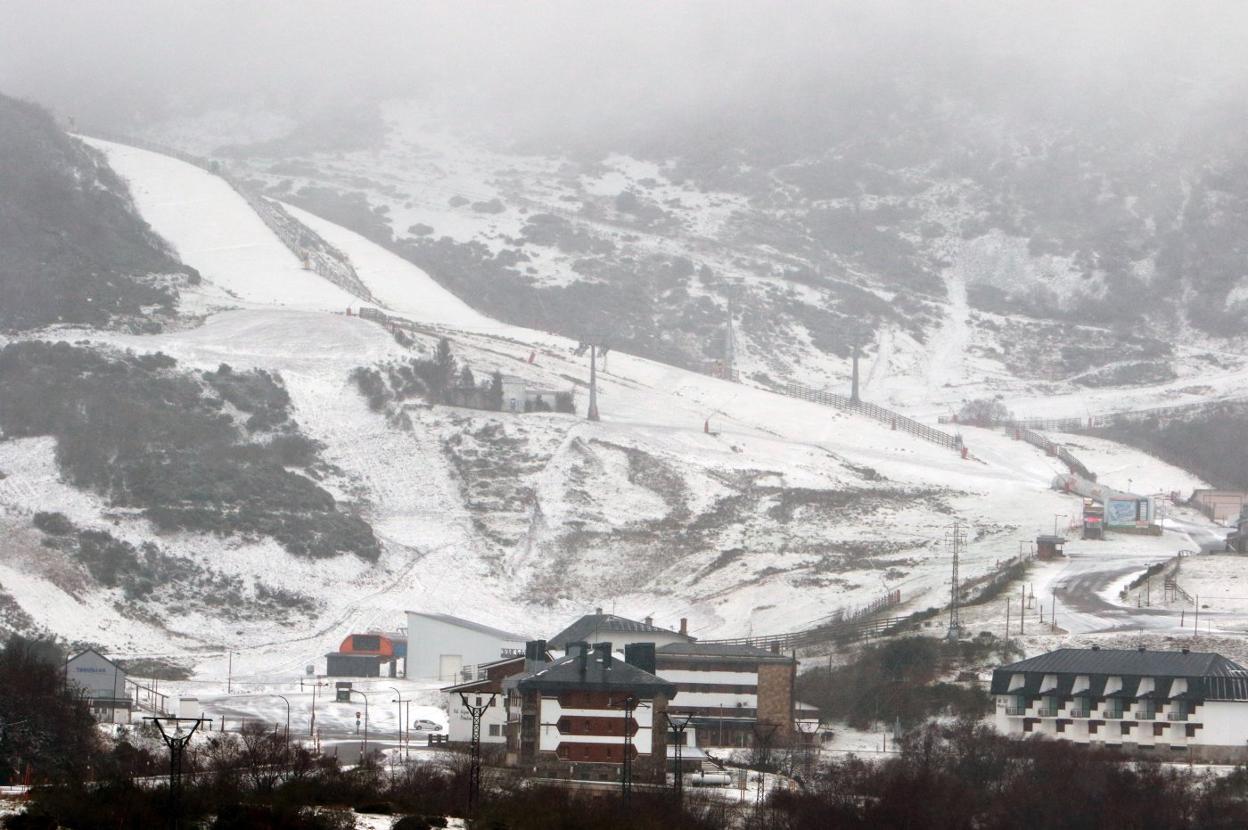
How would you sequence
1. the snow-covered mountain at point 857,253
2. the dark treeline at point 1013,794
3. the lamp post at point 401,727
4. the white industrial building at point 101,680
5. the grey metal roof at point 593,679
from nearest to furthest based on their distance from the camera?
the dark treeline at point 1013,794 < the grey metal roof at point 593,679 < the lamp post at point 401,727 < the white industrial building at point 101,680 < the snow-covered mountain at point 857,253

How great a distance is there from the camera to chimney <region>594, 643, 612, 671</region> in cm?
6250

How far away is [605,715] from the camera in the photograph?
61.3 metres

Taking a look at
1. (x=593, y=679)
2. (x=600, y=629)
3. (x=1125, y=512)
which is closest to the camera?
(x=593, y=679)

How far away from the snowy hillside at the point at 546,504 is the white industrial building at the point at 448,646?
371cm

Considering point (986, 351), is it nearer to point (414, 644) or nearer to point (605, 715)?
point (414, 644)

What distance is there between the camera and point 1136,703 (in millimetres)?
66188

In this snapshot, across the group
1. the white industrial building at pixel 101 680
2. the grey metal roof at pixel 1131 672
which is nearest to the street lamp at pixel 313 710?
the white industrial building at pixel 101 680

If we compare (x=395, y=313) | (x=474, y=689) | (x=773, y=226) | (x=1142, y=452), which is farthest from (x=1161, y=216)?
(x=474, y=689)

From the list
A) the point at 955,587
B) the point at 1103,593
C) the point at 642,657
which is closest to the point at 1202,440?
the point at 1103,593

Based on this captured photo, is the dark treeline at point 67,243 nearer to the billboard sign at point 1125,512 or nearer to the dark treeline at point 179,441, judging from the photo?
the dark treeline at point 179,441

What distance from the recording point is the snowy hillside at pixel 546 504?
88.3 meters

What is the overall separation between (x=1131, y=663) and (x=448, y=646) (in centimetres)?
2344

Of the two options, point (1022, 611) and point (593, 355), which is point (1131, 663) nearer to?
point (1022, 611)

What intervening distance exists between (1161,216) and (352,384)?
89.2 meters
